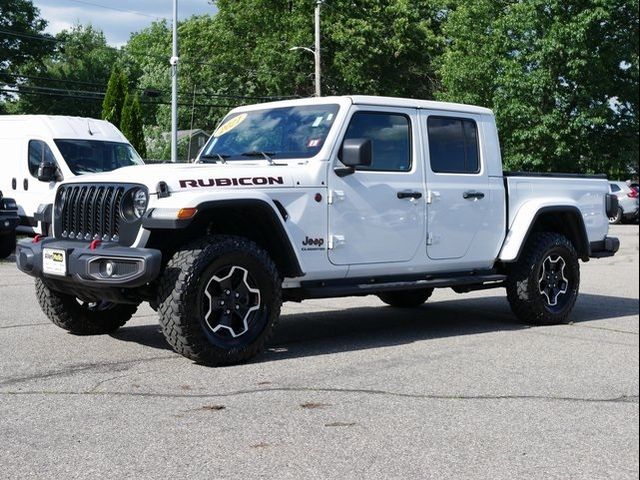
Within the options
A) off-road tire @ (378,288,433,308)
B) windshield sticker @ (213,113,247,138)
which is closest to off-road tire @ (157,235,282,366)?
windshield sticker @ (213,113,247,138)

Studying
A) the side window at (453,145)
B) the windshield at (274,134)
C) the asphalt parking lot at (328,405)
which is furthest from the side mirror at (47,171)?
the side window at (453,145)

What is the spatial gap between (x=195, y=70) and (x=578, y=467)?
47862 millimetres

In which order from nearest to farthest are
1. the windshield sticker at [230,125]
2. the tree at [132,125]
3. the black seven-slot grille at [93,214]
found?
the black seven-slot grille at [93,214] < the windshield sticker at [230,125] < the tree at [132,125]

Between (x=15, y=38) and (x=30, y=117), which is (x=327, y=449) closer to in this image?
(x=30, y=117)

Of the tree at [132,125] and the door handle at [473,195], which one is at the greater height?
the tree at [132,125]

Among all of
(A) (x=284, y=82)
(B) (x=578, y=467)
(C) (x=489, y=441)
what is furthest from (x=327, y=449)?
(A) (x=284, y=82)

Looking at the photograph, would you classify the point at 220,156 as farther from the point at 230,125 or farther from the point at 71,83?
the point at 71,83

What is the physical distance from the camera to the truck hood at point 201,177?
5852 mm

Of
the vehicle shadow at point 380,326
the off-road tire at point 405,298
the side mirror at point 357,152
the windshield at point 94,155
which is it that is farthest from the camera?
the windshield at point 94,155

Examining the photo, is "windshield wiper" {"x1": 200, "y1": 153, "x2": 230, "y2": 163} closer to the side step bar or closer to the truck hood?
the truck hood

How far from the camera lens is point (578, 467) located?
370cm

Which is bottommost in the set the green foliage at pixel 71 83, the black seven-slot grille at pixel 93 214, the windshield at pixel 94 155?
the black seven-slot grille at pixel 93 214

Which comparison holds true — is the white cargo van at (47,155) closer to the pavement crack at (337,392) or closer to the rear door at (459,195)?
the rear door at (459,195)

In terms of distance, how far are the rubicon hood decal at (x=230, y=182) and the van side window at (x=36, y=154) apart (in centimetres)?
1084
